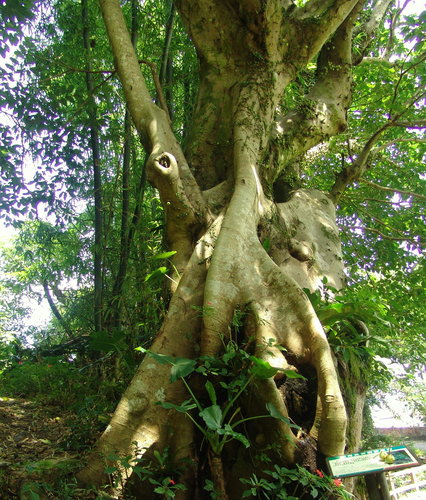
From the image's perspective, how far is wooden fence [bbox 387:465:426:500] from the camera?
678 centimetres

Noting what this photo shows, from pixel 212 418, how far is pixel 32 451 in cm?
134

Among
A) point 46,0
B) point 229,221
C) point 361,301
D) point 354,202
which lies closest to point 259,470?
point 361,301

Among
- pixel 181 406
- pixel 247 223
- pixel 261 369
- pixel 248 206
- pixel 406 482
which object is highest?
pixel 248 206

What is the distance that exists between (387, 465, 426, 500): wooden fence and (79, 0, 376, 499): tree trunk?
4562mm

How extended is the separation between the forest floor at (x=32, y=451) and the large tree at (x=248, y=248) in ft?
0.70

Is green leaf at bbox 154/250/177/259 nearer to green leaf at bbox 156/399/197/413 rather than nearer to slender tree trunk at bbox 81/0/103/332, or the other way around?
green leaf at bbox 156/399/197/413

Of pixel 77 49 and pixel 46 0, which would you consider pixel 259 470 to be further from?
pixel 46 0

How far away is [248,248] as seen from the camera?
311 centimetres

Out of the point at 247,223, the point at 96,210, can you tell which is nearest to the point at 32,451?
the point at 247,223

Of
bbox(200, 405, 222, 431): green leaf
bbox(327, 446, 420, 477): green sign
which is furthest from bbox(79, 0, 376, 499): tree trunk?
bbox(200, 405, 222, 431): green leaf

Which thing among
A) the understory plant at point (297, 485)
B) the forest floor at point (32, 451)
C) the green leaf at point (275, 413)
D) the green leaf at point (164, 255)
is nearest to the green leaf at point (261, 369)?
the green leaf at point (275, 413)

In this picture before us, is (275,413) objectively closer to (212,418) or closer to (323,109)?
(212,418)

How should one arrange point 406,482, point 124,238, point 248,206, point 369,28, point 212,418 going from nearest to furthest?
1. point 212,418
2. point 248,206
3. point 124,238
4. point 369,28
5. point 406,482

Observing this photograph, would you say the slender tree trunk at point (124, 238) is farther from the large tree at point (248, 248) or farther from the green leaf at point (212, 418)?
the green leaf at point (212, 418)
